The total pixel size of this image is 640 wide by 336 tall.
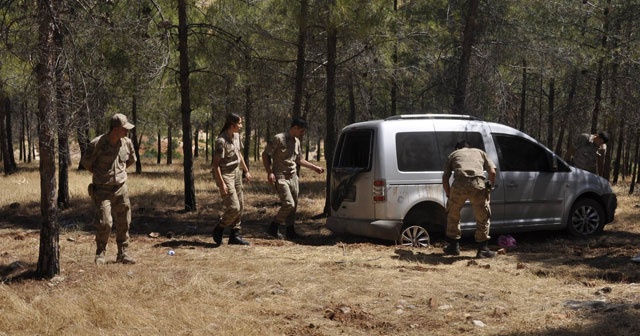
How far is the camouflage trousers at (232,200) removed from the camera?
8609mm

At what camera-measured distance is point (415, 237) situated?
8719mm

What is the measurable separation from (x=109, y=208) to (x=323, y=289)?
2.87 m

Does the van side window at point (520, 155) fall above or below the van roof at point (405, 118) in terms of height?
below

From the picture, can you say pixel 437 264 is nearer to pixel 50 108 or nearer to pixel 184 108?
pixel 50 108

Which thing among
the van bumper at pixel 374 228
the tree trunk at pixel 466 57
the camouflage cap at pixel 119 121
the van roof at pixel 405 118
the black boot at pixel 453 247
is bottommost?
the black boot at pixel 453 247

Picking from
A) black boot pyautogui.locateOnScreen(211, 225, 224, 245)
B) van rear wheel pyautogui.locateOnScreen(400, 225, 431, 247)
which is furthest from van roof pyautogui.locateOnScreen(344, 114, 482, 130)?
black boot pyautogui.locateOnScreen(211, 225, 224, 245)

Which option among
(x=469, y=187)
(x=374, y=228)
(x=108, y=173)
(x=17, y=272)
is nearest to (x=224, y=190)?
(x=108, y=173)

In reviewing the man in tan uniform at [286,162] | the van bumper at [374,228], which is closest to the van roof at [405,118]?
the man in tan uniform at [286,162]

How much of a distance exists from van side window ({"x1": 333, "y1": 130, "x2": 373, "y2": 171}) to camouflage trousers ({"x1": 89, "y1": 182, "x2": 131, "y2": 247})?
3255mm

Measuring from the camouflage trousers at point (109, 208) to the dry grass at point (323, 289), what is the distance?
40cm

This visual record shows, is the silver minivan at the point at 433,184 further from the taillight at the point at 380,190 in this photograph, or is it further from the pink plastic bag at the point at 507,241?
the pink plastic bag at the point at 507,241

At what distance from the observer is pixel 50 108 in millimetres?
6191

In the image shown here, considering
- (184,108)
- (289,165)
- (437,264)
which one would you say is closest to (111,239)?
(289,165)

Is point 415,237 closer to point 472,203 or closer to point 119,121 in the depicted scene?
point 472,203
